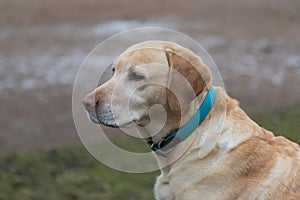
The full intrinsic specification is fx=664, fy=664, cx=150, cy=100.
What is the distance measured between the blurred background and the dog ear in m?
2.53

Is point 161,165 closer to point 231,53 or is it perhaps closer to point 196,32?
point 231,53

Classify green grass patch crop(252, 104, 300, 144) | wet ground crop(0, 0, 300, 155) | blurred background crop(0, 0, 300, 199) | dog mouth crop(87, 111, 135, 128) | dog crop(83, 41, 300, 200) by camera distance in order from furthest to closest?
wet ground crop(0, 0, 300, 155) → green grass patch crop(252, 104, 300, 144) → blurred background crop(0, 0, 300, 199) → dog mouth crop(87, 111, 135, 128) → dog crop(83, 41, 300, 200)

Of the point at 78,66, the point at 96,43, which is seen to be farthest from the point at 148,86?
the point at 96,43

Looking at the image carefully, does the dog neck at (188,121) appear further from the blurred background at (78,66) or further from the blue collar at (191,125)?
the blurred background at (78,66)

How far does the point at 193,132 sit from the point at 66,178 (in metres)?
2.82

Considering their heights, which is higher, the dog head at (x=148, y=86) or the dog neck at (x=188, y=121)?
the dog head at (x=148, y=86)

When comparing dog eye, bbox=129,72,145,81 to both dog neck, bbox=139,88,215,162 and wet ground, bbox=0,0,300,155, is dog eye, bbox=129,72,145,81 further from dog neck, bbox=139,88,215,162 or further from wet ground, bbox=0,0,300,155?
wet ground, bbox=0,0,300,155

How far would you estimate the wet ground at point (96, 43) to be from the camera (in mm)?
7875

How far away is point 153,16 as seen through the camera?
13.1 m

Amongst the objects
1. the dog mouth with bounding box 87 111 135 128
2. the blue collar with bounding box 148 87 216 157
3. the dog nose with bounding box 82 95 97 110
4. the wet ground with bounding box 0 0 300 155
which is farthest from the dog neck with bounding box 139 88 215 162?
the wet ground with bounding box 0 0 300 155

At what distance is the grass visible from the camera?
591 cm

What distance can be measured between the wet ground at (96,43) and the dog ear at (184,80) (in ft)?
11.9

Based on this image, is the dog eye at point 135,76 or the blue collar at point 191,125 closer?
the blue collar at point 191,125

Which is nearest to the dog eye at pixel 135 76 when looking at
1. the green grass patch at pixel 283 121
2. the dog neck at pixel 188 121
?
the dog neck at pixel 188 121
